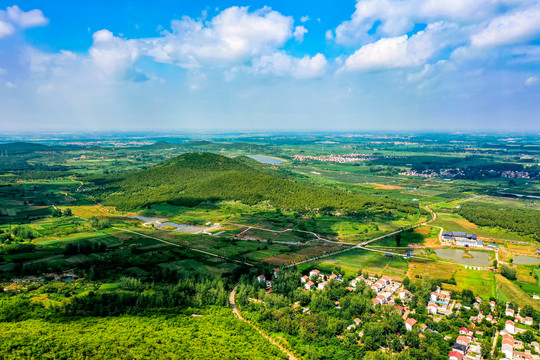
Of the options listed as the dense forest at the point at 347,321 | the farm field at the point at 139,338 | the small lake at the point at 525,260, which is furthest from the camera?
the small lake at the point at 525,260

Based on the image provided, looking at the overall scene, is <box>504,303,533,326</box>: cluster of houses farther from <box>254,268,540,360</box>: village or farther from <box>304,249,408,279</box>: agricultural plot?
<box>304,249,408,279</box>: agricultural plot

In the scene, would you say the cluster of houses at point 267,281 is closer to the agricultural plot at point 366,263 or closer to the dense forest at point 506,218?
the agricultural plot at point 366,263

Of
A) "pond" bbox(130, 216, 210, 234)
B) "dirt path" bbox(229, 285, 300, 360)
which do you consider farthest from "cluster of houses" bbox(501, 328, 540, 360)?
"pond" bbox(130, 216, 210, 234)

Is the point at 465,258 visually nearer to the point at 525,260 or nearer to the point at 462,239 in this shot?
the point at 462,239

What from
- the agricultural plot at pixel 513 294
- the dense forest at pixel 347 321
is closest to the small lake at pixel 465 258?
the agricultural plot at pixel 513 294

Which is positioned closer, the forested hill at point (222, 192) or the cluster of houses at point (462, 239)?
the cluster of houses at point (462, 239)

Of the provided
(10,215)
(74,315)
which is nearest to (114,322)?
(74,315)
